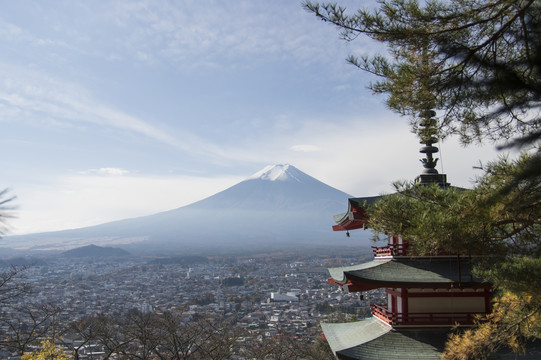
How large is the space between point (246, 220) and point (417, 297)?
134641 millimetres

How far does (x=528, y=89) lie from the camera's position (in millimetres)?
3201

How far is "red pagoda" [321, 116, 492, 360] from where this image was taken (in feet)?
23.1

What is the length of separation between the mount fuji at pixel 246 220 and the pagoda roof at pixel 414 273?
354ft

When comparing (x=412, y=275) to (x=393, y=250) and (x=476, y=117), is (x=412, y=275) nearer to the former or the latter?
(x=393, y=250)

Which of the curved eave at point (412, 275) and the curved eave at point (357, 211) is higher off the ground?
the curved eave at point (357, 211)

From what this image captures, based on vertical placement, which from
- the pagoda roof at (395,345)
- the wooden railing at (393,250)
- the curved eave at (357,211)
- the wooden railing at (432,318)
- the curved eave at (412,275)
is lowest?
the pagoda roof at (395,345)

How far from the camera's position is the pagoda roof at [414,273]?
706 cm

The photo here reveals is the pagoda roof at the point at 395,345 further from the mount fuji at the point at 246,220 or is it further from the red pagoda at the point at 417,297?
the mount fuji at the point at 246,220

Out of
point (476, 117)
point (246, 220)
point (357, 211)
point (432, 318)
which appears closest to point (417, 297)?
point (432, 318)

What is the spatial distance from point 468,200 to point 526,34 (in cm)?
185

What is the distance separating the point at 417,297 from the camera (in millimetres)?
7520

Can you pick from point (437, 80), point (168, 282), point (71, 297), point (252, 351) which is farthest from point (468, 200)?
point (168, 282)

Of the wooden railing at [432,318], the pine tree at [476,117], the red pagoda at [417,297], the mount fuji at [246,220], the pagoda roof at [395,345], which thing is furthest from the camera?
the mount fuji at [246,220]

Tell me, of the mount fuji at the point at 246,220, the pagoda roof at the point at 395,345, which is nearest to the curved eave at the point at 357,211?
the pagoda roof at the point at 395,345
